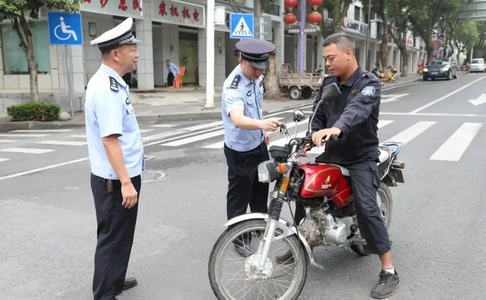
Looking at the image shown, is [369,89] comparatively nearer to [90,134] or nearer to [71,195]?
[90,134]

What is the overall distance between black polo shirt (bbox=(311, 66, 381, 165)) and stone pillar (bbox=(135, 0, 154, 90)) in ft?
58.2

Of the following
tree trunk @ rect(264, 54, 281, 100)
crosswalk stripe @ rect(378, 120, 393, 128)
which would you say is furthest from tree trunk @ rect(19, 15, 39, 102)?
crosswalk stripe @ rect(378, 120, 393, 128)

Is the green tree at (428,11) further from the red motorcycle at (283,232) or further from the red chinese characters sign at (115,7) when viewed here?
the red motorcycle at (283,232)

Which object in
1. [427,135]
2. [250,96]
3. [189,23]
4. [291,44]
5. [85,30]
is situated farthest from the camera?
[291,44]

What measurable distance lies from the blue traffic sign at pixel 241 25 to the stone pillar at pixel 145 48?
6490 mm

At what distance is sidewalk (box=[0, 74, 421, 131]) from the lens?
13461 mm

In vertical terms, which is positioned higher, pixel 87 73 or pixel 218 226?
pixel 87 73

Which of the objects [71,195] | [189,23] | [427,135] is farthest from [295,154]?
[189,23]

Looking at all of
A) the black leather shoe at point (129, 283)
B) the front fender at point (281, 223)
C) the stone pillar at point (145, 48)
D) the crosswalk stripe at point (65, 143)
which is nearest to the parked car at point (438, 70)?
the stone pillar at point (145, 48)

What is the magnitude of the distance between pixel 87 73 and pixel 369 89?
17.9 m

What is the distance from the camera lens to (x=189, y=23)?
23.4m

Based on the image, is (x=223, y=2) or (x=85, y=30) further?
(x=223, y=2)

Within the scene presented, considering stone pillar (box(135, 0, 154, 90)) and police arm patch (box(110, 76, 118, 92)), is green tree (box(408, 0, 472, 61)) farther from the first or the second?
police arm patch (box(110, 76, 118, 92))

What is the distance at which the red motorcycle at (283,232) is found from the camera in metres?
3.06
